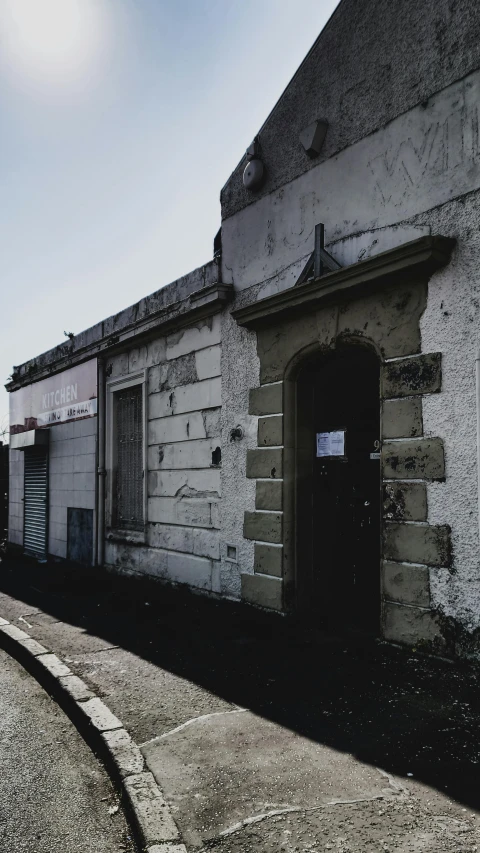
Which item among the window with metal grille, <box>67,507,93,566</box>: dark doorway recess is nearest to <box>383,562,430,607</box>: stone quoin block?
the window with metal grille

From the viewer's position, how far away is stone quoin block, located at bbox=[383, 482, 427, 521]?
5203mm

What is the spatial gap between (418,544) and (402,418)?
1.05m

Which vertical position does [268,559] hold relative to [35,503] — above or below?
below

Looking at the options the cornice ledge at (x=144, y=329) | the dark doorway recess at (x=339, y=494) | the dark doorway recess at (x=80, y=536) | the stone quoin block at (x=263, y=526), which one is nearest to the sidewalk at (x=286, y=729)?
the dark doorway recess at (x=339, y=494)

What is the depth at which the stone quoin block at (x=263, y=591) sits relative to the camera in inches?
259

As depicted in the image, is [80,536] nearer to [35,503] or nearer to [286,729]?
[35,503]

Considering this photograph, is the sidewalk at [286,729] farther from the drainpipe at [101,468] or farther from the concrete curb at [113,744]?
the drainpipe at [101,468]

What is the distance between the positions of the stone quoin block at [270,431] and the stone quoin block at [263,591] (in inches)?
56.2

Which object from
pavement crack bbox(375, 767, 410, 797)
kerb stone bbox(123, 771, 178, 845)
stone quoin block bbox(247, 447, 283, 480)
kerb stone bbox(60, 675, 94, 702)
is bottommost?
kerb stone bbox(60, 675, 94, 702)

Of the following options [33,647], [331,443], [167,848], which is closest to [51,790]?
[167,848]

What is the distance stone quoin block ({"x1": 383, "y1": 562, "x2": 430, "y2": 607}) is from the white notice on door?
1.45 meters

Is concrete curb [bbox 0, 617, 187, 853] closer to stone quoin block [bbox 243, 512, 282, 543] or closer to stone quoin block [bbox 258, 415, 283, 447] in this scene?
stone quoin block [bbox 243, 512, 282, 543]

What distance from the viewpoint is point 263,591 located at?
6781 millimetres

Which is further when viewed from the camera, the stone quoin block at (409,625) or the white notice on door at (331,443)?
the white notice on door at (331,443)
